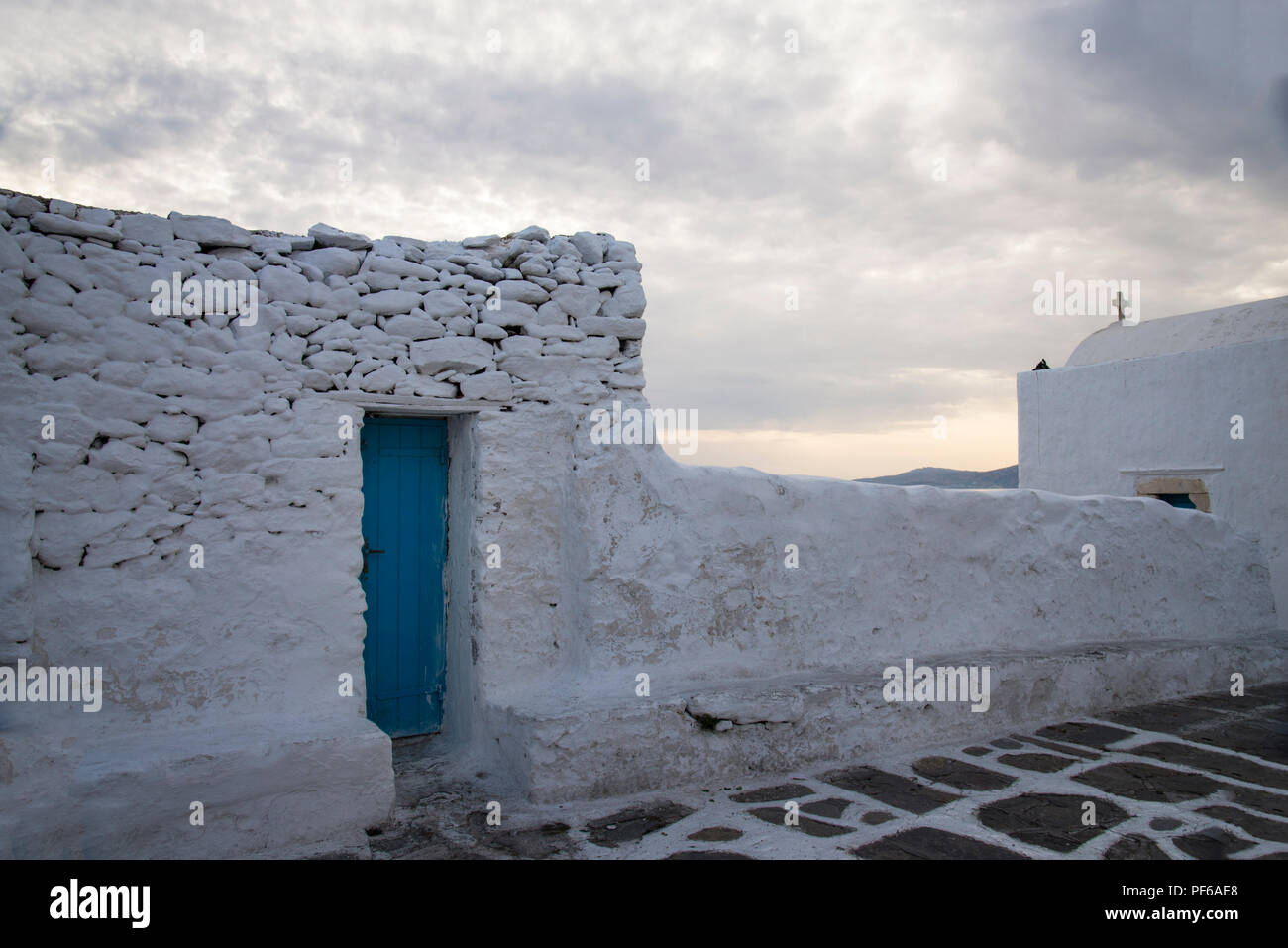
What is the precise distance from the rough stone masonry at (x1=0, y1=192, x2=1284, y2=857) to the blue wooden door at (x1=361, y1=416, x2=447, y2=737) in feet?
0.45

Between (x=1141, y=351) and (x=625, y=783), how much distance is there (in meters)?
10.6

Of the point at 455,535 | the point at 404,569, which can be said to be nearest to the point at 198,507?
the point at 404,569

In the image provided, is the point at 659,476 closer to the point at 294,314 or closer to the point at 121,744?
the point at 294,314

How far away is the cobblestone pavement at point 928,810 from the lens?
341cm

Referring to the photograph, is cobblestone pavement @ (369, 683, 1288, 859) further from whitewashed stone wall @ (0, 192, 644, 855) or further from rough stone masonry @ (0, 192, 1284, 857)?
whitewashed stone wall @ (0, 192, 644, 855)

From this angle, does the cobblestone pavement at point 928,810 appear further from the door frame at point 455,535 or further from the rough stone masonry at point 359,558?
the door frame at point 455,535

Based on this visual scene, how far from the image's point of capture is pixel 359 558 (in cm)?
420

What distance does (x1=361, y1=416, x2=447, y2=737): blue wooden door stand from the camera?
460 centimetres

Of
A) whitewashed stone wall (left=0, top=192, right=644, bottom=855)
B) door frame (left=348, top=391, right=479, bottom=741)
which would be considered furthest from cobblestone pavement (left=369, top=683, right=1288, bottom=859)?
whitewashed stone wall (left=0, top=192, right=644, bottom=855)

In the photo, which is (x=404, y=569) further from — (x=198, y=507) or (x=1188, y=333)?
(x=1188, y=333)

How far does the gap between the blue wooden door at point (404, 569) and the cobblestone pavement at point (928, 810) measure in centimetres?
28

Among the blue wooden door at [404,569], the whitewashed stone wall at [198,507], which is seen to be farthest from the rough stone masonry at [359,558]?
the blue wooden door at [404,569]
